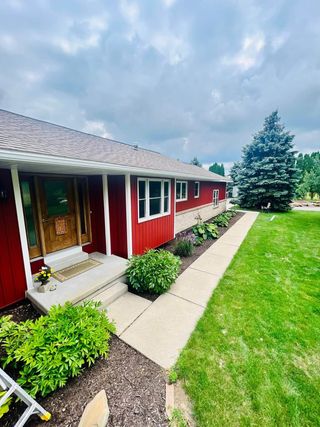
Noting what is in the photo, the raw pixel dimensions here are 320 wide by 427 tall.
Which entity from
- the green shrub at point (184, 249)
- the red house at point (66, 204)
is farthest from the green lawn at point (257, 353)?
the red house at point (66, 204)

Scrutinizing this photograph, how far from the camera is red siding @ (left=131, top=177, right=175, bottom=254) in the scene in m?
5.13

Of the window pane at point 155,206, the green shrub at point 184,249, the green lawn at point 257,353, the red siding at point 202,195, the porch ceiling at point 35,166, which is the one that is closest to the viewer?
the green lawn at point 257,353

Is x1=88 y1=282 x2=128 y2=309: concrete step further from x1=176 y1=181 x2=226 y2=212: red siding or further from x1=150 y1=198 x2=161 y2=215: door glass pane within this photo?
x1=176 y1=181 x2=226 y2=212: red siding

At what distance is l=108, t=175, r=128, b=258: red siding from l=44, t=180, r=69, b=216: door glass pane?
1.17m

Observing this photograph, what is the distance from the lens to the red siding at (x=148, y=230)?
202 inches

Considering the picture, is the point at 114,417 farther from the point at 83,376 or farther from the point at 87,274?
the point at 87,274

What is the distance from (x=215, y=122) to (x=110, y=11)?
1274cm

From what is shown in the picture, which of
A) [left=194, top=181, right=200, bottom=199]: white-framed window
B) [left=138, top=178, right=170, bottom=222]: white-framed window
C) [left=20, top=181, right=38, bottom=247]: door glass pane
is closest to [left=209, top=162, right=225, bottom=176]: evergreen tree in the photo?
[left=194, top=181, right=200, bottom=199]: white-framed window

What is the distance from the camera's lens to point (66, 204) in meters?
4.77

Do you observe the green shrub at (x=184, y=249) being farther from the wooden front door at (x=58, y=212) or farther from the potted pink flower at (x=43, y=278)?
the potted pink flower at (x=43, y=278)

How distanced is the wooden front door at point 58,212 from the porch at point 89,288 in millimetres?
1109

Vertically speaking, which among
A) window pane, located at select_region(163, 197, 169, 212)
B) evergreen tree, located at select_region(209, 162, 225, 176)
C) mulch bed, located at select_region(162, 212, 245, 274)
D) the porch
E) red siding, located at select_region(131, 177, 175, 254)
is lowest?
mulch bed, located at select_region(162, 212, 245, 274)

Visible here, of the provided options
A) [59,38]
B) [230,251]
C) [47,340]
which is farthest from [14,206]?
[59,38]

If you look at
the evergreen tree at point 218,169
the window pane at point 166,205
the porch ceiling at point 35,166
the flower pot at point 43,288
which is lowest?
the flower pot at point 43,288
